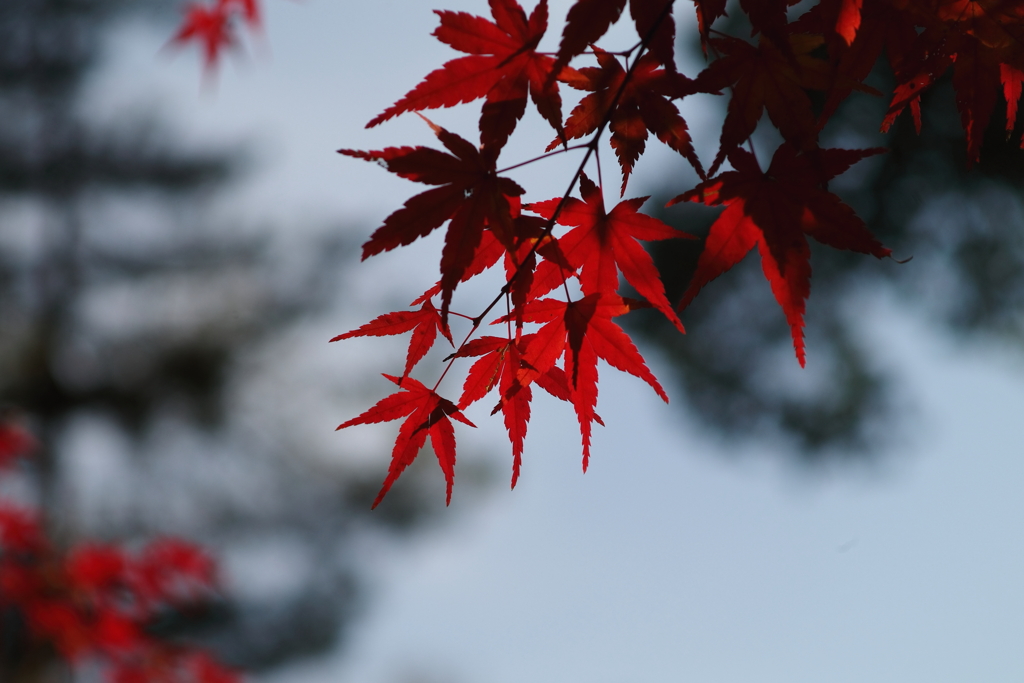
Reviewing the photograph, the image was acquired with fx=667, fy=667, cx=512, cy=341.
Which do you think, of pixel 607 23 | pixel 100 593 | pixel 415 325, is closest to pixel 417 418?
pixel 415 325

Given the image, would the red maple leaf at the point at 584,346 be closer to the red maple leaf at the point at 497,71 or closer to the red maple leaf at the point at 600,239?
the red maple leaf at the point at 600,239

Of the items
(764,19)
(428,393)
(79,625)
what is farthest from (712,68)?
(79,625)

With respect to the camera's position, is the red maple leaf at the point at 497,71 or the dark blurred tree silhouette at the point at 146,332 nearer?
the red maple leaf at the point at 497,71

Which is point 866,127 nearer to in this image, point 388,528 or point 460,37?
point 460,37

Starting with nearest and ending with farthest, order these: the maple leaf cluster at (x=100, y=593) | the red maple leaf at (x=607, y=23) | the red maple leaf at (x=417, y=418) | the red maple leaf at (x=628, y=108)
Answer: the red maple leaf at (x=607, y=23) < the red maple leaf at (x=628, y=108) < the red maple leaf at (x=417, y=418) < the maple leaf cluster at (x=100, y=593)

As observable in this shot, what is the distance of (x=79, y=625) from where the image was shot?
276 cm

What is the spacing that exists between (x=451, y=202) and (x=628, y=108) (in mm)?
257

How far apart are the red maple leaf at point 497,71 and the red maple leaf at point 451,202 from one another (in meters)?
0.04

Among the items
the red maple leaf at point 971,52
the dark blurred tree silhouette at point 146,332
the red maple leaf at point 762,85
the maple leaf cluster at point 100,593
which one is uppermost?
the dark blurred tree silhouette at point 146,332

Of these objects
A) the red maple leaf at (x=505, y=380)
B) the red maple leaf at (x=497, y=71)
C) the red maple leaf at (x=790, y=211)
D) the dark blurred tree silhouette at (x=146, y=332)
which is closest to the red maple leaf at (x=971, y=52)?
the red maple leaf at (x=790, y=211)

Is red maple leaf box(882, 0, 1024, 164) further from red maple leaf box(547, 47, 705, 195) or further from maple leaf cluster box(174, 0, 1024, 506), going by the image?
red maple leaf box(547, 47, 705, 195)

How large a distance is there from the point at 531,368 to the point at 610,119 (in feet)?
1.00

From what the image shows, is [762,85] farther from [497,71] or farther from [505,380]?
[505,380]

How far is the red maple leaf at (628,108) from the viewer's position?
29.5 inches
